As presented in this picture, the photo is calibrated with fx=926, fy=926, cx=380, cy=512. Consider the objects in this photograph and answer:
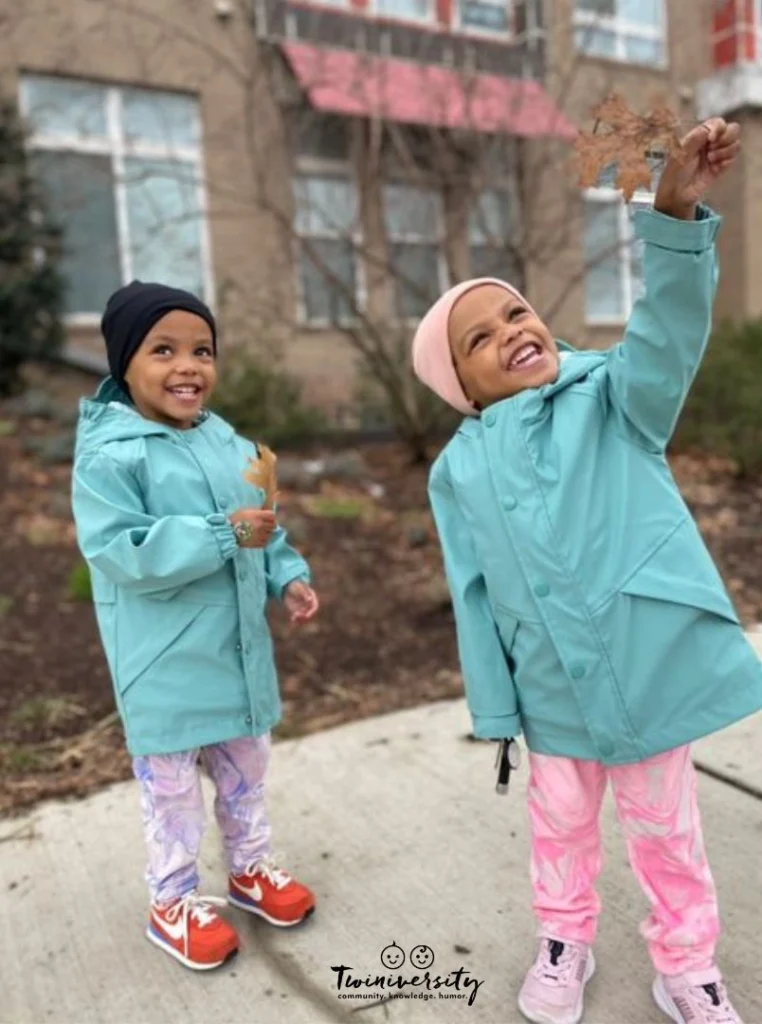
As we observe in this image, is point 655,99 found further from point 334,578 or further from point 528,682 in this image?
point 334,578

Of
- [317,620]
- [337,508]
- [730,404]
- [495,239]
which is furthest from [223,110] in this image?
[317,620]

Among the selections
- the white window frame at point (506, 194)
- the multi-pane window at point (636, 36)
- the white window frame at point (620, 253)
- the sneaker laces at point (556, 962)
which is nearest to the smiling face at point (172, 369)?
the sneaker laces at point (556, 962)

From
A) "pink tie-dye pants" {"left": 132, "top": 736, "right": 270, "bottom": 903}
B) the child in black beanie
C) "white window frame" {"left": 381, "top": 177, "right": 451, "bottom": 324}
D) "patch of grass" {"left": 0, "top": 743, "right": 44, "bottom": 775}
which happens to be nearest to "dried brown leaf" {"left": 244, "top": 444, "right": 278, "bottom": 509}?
the child in black beanie

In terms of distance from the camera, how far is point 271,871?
2311 millimetres

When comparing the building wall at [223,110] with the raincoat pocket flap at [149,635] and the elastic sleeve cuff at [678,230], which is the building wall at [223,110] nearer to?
the raincoat pocket flap at [149,635]

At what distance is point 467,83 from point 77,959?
23.2ft

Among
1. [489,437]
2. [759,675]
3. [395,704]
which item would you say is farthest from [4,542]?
[759,675]

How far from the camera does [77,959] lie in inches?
85.7

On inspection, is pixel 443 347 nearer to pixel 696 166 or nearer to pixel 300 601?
pixel 696 166

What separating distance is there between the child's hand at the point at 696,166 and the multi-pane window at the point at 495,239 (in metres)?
5.80

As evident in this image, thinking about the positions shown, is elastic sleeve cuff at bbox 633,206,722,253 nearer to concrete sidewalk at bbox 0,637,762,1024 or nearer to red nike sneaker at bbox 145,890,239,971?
concrete sidewalk at bbox 0,637,762,1024

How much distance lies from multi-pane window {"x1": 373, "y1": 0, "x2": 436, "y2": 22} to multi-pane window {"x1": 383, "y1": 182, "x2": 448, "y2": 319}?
2.04 meters

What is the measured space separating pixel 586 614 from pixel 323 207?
896 cm

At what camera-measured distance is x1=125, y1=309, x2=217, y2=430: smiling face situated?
2.10 m
